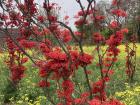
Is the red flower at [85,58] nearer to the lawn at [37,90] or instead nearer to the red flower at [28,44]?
the red flower at [28,44]

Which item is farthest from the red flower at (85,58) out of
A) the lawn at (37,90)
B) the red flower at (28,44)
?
the lawn at (37,90)

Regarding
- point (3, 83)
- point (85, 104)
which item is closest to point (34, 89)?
point (3, 83)

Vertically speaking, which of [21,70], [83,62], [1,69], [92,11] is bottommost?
[1,69]

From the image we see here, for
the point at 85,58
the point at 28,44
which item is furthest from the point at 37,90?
the point at 85,58

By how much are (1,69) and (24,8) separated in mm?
11071

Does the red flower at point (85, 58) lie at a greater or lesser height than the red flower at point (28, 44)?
greater

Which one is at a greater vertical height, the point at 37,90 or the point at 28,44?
the point at 28,44

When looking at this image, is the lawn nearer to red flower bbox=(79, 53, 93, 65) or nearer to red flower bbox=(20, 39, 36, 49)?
A: red flower bbox=(20, 39, 36, 49)

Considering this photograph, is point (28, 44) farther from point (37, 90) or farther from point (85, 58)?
point (37, 90)

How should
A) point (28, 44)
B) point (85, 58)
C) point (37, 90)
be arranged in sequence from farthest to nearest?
point (37, 90), point (28, 44), point (85, 58)

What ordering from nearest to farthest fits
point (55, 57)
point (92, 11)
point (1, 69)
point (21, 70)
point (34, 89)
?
point (55, 57) → point (92, 11) → point (21, 70) → point (34, 89) → point (1, 69)

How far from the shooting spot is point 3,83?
13.5 m

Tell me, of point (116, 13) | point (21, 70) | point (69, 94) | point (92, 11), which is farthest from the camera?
point (21, 70)

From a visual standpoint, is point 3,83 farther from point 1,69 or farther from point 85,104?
point 85,104
